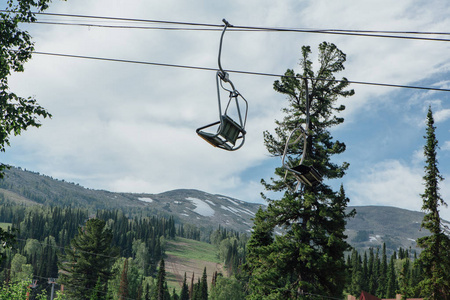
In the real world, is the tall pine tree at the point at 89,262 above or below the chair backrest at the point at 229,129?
below

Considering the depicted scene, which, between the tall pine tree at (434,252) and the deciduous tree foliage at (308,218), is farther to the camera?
the tall pine tree at (434,252)

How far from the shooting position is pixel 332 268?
28953mm

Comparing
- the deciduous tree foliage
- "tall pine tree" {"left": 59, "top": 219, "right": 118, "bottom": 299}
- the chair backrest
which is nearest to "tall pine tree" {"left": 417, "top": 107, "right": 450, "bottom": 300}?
the deciduous tree foliage

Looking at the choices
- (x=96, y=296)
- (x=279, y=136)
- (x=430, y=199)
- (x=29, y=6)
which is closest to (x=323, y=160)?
(x=279, y=136)

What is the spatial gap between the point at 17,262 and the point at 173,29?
14360cm

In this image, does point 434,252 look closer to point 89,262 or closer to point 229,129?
point 229,129

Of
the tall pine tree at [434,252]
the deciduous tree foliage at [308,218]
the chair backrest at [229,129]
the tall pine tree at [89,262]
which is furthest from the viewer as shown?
the tall pine tree at [89,262]

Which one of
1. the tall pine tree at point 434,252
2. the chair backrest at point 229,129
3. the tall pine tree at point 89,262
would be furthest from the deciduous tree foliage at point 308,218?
the tall pine tree at point 89,262

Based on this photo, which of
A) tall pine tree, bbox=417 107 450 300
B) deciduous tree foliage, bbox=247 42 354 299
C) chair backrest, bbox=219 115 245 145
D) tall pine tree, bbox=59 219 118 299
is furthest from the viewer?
tall pine tree, bbox=59 219 118 299

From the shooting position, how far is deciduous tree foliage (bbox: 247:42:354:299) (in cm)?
2881

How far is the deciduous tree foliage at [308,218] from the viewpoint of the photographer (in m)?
28.8

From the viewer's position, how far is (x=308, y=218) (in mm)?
30125

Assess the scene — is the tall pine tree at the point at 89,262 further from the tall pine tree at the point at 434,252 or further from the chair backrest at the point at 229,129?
the chair backrest at the point at 229,129

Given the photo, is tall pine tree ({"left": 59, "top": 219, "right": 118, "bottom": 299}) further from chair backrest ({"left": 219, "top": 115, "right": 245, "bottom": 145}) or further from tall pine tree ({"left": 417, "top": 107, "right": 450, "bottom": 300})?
chair backrest ({"left": 219, "top": 115, "right": 245, "bottom": 145})
